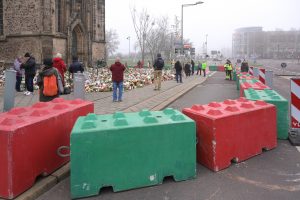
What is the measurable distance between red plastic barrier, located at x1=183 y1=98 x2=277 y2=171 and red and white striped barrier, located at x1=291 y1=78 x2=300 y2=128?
1448 millimetres

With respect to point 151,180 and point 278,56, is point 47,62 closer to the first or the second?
point 151,180

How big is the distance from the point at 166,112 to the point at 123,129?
1.15m

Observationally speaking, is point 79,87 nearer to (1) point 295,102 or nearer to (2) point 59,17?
(1) point 295,102

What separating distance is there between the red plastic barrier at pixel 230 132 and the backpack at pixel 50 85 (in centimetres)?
335

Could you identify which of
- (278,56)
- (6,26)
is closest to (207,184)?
(6,26)

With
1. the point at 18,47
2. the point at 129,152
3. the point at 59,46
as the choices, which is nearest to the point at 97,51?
the point at 59,46

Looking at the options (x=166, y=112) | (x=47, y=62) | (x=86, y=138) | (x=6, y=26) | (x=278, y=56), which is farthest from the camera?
(x=278, y=56)

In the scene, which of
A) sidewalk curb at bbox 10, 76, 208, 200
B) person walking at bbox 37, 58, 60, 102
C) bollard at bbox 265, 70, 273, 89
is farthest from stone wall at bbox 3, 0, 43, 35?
sidewalk curb at bbox 10, 76, 208, 200

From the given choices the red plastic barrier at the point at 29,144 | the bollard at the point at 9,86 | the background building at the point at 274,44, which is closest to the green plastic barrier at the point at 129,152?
the red plastic barrier at the point at 29,144

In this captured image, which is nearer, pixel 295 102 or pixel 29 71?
pixel 295 102

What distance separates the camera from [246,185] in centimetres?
474

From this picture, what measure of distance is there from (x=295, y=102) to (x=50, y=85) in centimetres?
545

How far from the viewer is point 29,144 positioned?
4.33 metres

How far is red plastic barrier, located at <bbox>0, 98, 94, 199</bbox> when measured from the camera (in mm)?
4051
